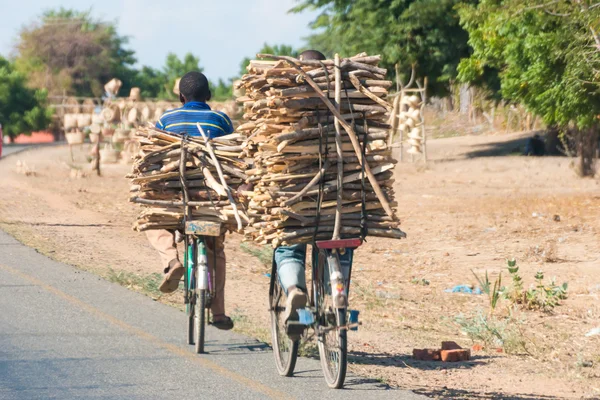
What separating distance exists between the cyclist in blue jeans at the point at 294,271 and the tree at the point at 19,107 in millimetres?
51763

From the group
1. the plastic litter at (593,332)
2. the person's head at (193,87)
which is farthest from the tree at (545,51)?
the person's head at (193,87)

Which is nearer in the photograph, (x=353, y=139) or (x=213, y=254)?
(x=353, y=139)

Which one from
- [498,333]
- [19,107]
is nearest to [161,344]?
[498,333]

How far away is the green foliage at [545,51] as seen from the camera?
15469 millimetres

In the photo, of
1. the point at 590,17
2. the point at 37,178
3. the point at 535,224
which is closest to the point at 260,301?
the point at 590,17

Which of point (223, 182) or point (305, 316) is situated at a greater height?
point (223, 182)

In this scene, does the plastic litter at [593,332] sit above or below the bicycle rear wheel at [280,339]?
below

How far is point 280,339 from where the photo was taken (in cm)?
712

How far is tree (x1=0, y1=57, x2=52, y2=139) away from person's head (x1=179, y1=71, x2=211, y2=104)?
4982cm

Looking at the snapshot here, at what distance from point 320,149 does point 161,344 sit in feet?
7.59

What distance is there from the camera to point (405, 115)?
2891cm

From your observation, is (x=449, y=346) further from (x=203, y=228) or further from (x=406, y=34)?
(x=406, y=34)

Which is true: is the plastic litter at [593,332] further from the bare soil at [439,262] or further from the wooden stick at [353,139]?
the wooden stick at [353,139]

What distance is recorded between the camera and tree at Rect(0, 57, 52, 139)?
184ft
